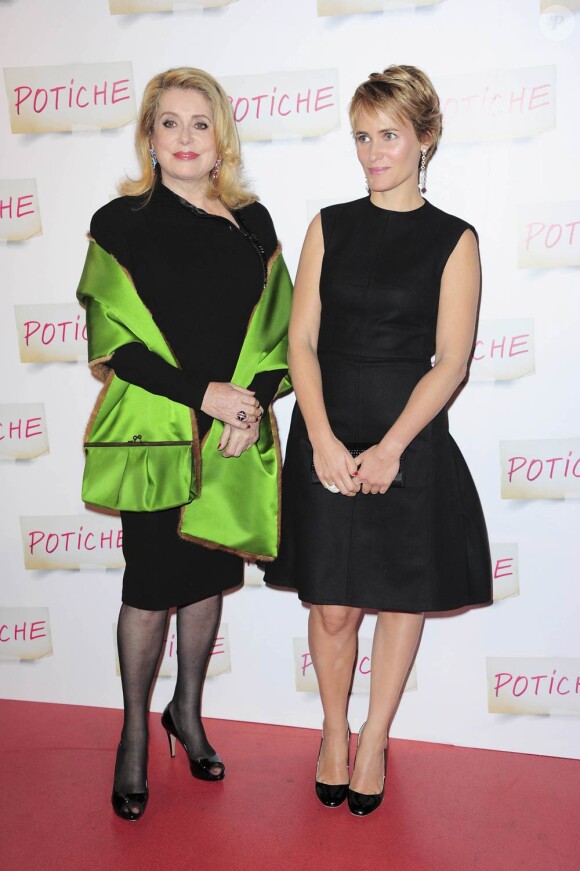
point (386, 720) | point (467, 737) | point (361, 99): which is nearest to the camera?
point (361, 99)

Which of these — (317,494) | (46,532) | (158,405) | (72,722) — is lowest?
(72,722)

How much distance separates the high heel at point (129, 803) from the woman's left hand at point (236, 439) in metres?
0.92

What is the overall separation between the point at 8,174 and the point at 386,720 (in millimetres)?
2007

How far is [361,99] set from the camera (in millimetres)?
2205

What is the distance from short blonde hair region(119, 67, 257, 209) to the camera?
2297mm

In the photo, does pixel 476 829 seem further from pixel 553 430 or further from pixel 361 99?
pixel 361 99

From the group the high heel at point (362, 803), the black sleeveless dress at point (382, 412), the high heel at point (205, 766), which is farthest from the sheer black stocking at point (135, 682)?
the high heel at point (362, 803)

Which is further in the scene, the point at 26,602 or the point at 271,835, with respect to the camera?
the point at 26,602

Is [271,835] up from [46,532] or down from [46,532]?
down

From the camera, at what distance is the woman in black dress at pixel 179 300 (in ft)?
7.48

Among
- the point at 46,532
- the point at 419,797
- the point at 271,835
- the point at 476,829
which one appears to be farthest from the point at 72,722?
the point at 476,829

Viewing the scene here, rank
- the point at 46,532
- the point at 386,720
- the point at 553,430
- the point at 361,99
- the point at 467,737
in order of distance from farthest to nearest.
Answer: the point at 46,532 < the point at 467,737 < the point at 553,430 < the point at 386,720 < the point at 361,99

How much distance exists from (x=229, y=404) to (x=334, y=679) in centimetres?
80

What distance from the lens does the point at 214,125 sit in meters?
2.32
